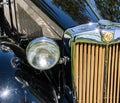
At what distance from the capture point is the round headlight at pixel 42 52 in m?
3.04

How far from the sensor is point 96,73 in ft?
10.7

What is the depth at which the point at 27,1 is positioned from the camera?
416 cm

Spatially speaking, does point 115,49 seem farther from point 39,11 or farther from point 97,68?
point 39,11

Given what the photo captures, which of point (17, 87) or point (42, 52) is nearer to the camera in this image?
point (42, 52)

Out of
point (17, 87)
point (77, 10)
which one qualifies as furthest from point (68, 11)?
point (17, 87)

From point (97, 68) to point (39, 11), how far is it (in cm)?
99

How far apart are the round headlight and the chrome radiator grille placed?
21cm

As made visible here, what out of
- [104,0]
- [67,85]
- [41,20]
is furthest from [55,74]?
[104,0]

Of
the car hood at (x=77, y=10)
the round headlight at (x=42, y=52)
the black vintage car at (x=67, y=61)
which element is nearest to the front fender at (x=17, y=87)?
the black vintage car at (x=67, y=61)

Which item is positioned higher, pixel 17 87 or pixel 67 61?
pixel 67 61

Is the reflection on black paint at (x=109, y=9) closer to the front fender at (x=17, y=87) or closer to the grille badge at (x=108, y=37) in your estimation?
the grille badge at (x=108, y=37)

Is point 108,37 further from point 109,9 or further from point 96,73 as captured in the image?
point 109,9

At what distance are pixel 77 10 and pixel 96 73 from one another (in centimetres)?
77

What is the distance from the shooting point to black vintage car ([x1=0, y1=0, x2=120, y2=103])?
10.2 ft
